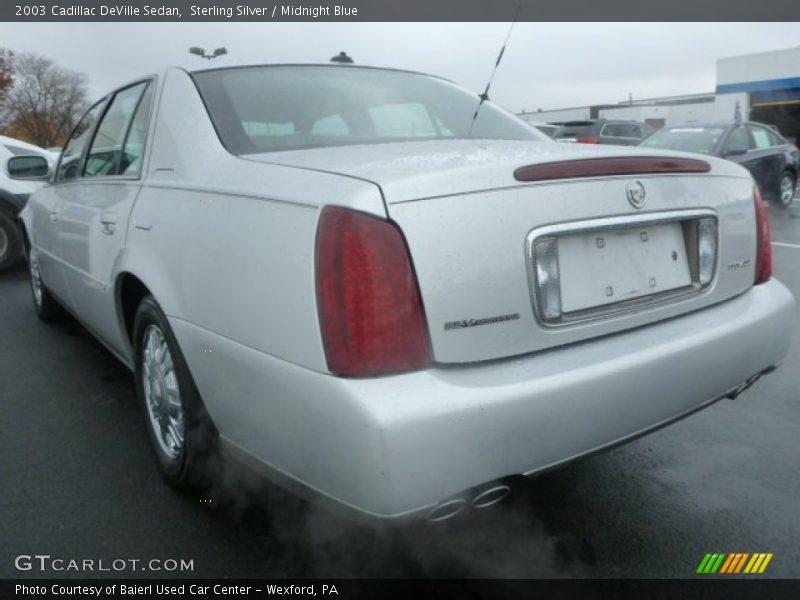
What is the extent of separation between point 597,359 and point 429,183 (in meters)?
0.63

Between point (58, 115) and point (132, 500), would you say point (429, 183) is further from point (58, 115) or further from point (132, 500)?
point (58, 115)

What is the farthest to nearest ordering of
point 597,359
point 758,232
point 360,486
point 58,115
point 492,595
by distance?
point 58,115, point 758,232, point 492,595, point 597,359, point 360,486

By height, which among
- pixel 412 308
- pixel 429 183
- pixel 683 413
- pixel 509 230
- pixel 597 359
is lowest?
pixel 683 413

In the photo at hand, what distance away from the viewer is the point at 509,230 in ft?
5.61

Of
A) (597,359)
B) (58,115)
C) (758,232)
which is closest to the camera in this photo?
(597,359)

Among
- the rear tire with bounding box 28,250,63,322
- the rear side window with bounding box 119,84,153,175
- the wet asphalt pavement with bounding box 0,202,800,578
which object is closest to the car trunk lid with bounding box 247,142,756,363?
the wet asphalt pavement with bounding box 0,202,800,578

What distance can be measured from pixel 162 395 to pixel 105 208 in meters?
0.91

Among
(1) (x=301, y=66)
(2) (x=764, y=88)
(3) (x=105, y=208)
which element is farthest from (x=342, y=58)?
(2) (x=764, y=88)

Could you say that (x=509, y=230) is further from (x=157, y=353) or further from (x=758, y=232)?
(x=157, y=353)

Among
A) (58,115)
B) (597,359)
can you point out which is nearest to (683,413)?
(597,359)

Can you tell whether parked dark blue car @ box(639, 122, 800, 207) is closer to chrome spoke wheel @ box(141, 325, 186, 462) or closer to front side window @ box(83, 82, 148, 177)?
front side window @ box(83, 82, 148, 177)

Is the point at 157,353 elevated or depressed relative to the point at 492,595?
elevated

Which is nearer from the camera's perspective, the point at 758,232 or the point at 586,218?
the point at 586,218

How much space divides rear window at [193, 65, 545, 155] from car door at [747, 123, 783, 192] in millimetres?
8572
